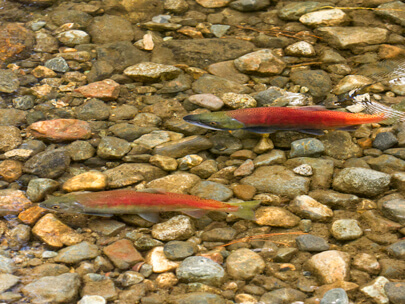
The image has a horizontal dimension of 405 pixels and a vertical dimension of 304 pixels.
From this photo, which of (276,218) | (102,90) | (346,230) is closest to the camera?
(346,230)

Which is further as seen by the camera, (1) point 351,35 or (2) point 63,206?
(1) point 351,35

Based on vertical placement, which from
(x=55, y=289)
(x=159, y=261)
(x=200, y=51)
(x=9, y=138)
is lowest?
(x=159, y=261)

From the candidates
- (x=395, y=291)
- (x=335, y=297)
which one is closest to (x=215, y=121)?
(x=335, y=297)

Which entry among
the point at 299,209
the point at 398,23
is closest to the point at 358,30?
the point at 398,23

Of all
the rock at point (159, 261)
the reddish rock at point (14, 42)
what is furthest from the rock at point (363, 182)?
the reddish rock at point (14, 42)

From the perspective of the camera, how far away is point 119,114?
18.1ft

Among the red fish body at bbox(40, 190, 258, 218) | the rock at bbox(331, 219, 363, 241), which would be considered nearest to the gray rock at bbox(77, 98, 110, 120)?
the red fish body at bbox(40, 190, 258, 218)

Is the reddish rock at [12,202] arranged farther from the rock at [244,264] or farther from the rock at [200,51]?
the rock at [200,51]

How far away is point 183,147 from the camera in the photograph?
16.2 ft

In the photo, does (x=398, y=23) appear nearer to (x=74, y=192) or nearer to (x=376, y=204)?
(x=376, y=204)

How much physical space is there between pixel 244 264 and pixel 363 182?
5.05 feet

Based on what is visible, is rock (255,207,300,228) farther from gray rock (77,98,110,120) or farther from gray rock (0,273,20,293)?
gray rock (77,98,110,120)

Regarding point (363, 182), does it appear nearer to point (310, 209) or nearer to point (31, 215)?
point (310, 209)

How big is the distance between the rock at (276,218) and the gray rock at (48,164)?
2.19m
